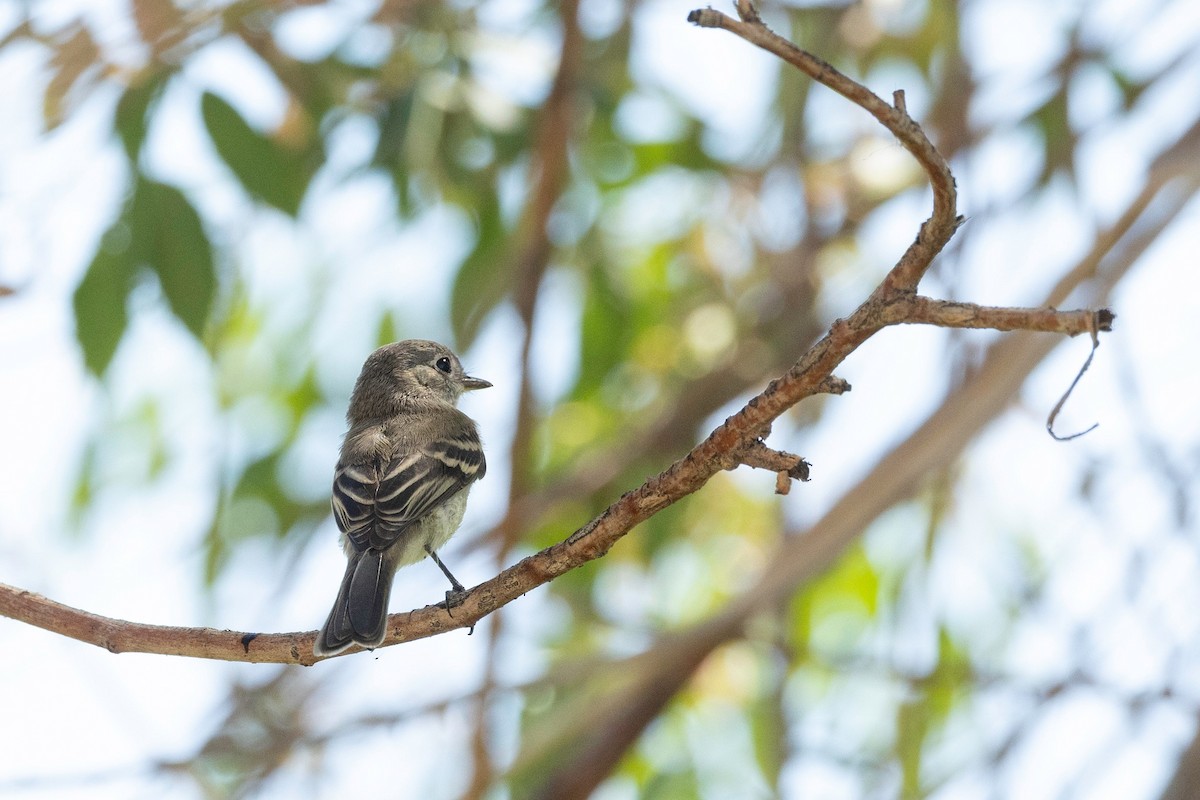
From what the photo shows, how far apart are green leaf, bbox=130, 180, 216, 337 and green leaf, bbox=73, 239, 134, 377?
10 cm

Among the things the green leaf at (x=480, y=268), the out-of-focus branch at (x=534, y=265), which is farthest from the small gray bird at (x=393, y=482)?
the green leaf at (x=480, y=268)

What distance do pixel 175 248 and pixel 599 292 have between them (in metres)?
2.05

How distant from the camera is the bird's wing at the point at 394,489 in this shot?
401cm

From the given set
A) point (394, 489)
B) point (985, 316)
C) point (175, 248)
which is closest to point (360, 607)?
point (394, 489)

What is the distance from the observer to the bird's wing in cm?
401

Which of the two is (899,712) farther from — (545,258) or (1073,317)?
(1073,317)

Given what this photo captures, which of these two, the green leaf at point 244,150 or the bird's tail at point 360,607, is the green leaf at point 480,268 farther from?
the bird's tail at point 360,607

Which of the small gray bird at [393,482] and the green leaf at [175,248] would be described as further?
the green leaf at [175,248]

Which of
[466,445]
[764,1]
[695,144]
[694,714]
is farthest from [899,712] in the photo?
[764,1]

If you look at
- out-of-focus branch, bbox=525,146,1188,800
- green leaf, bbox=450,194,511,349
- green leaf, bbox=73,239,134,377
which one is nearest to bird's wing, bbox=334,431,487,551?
green leaf, bbox=73,239,134,377

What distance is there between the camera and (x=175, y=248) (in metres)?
4.43

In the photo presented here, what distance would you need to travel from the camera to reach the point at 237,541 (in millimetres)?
6102

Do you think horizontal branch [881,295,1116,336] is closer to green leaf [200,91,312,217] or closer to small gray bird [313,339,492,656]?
small gray bird [313,339,492,656]

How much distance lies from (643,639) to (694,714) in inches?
51.5
